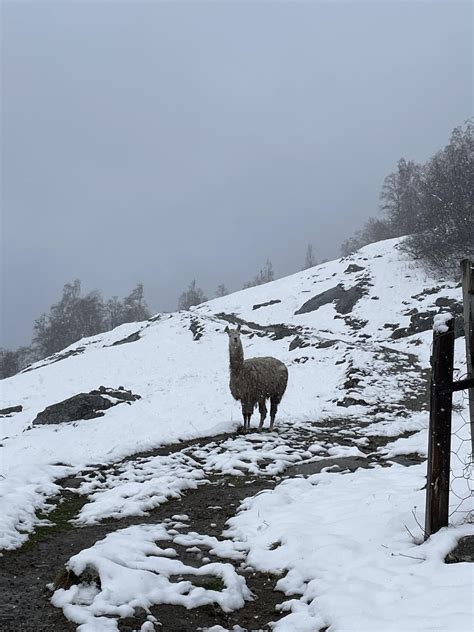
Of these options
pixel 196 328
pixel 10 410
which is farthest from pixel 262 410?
pixel 196 328

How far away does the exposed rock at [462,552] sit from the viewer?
4426mm

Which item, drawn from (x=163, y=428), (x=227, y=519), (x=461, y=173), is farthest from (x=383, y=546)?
(x=461, y=173)

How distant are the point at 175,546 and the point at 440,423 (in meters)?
3.49

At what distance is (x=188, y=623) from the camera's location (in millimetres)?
4250

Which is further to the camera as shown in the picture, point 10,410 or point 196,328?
point 196,328

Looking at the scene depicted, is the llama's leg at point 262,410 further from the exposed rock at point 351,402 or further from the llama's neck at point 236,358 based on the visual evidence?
the exposed rock at point 351,402

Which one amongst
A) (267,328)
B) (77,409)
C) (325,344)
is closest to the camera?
(77,409)

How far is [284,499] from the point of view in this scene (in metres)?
7.58

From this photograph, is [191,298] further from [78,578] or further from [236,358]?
[78,578]

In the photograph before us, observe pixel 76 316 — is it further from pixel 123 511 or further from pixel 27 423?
pixel 123 511

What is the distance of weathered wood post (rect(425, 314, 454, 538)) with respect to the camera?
4852 millimetres

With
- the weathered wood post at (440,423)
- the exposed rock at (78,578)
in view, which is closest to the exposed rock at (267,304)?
the weathered wood post at (440,423)

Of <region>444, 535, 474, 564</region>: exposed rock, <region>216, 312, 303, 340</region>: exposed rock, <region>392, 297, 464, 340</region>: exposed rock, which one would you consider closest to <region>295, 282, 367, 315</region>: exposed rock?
<region>216, 312, 303, 340</region>: exposed rock

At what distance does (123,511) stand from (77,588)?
295cm
